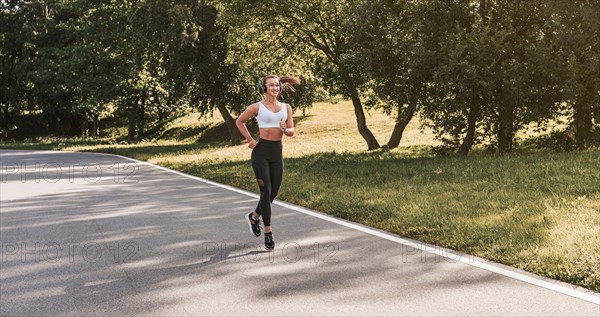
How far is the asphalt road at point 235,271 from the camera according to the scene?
14.4ft

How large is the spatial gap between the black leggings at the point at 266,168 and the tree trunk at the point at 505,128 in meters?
11.3

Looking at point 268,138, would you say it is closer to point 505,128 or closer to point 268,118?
point 268,118

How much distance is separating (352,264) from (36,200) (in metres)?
7.68

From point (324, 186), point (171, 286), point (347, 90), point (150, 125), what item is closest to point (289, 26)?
point (347, 90)

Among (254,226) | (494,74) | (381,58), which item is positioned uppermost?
(381,58)

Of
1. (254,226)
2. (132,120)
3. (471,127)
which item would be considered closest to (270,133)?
(254,226)

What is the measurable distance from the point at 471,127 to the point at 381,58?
11.2 ft

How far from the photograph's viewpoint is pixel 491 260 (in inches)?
223

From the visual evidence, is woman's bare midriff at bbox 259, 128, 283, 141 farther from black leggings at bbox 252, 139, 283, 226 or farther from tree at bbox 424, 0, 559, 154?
tree at bbox 424, 0, 559, 154

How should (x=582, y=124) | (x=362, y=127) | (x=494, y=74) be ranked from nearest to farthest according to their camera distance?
1. (x=494, y=74)
2. (x=582, y=124)
3. (x=362, y=127)

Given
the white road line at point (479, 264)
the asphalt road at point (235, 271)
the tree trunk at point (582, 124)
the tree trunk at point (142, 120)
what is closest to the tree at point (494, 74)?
the tree trunk at point (582, 124)

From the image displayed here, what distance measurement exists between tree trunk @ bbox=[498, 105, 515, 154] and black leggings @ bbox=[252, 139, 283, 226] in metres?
11.3

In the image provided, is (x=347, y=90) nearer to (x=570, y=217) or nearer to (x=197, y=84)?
(x=197, y=84)

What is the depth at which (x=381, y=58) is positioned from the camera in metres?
16.4
